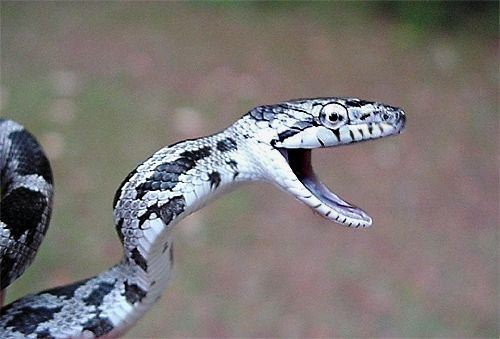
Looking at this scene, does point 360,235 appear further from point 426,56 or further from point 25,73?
point 25,73

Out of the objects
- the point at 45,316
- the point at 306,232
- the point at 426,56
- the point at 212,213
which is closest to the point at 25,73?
the point at 212,213

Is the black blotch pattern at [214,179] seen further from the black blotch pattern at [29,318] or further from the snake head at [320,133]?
the black blotch pattern at [29,318]

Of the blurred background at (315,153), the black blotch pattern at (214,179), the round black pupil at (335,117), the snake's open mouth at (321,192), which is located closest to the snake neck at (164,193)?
the black blotch pattern at (214,179)

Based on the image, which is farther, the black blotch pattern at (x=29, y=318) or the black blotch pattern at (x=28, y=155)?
the black blotch pattern at (x=28, y=155)

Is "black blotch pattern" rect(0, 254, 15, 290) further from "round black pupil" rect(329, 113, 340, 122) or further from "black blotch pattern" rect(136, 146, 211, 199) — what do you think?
"round black pupil" rect(329, 113, 340, 122)

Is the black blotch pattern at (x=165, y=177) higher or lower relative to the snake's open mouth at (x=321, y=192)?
higher
